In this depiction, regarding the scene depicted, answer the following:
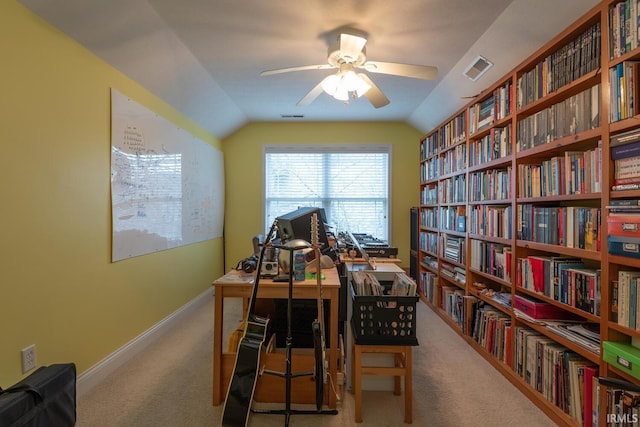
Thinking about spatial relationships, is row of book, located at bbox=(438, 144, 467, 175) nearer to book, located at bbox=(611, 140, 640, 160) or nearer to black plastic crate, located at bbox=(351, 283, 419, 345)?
book, located at bbox=(611, 140, 640, 160)

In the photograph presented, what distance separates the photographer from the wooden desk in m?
1.81

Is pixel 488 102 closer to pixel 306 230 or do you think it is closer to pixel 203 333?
pixel 306 230

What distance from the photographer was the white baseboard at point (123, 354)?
199cm

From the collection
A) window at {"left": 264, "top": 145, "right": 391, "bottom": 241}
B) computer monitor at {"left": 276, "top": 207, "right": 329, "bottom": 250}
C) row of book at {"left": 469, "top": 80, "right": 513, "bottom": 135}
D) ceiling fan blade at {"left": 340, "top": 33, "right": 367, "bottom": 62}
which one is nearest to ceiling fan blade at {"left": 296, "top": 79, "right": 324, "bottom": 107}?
ceiling fan blade at {"left": 340, "top": 33, "right": 367, "bottom": 62}

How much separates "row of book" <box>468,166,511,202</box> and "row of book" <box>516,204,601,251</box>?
257mm

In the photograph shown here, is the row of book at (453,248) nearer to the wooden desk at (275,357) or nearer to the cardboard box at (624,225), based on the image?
the cardboard box at (624,225)

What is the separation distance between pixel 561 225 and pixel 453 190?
5.07 ft

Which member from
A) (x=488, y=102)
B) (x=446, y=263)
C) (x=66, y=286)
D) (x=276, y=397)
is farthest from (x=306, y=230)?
(x=446, y=263)

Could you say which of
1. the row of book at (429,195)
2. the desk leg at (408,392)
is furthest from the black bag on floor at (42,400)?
the row of book at (429,195)

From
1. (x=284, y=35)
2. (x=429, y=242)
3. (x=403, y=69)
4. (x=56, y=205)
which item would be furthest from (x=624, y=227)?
(x=56, y=205)

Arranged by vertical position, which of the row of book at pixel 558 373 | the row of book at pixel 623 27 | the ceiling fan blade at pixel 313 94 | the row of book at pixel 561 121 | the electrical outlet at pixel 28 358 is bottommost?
the row of book at pixel 558 373

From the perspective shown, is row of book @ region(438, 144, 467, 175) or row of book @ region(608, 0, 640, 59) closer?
row of book @ region(608, 0, 640, 59)

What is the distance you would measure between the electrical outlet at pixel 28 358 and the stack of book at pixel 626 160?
3.20m

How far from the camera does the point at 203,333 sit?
296cm
